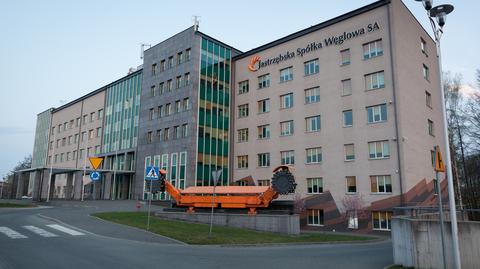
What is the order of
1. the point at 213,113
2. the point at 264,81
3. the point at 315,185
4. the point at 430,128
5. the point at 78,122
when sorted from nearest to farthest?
1. the point at 315,185
2. the point at 430,128
3. the point at 264,81
4. the point at 213,113
5. the point at 78,122

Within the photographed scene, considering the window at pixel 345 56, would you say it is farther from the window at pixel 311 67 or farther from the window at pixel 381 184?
the window at pixel 381 184

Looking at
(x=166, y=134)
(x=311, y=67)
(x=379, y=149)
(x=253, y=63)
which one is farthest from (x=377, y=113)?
(x=166, y=134)

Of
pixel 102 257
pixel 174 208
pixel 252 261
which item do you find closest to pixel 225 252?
pixel 252 261

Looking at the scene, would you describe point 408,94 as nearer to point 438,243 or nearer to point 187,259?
point 438,243

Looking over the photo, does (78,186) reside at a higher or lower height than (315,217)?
higher

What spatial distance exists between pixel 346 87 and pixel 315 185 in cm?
1004

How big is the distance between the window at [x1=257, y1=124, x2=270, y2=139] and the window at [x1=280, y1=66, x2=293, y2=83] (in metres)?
Result: 5.55

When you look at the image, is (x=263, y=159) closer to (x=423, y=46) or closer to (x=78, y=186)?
(x=423, y=46)

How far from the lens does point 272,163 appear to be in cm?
4084

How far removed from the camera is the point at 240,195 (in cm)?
2611

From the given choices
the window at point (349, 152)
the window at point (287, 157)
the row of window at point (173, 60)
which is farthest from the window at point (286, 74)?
the row of window at point (173, 60)

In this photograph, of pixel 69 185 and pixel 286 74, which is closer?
pixel 286 74

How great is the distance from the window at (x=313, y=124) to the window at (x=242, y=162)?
933cm

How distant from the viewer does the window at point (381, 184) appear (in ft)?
103
